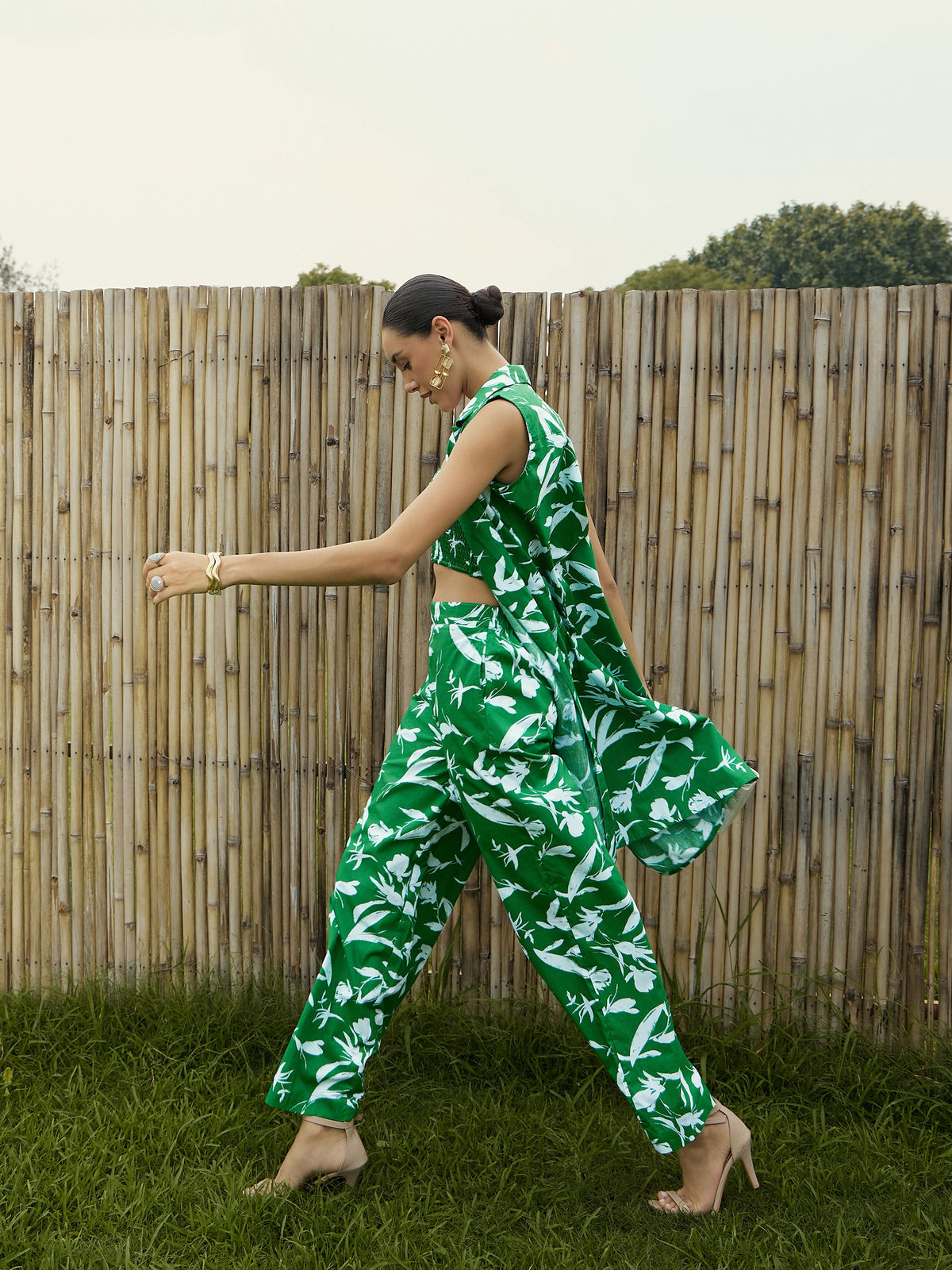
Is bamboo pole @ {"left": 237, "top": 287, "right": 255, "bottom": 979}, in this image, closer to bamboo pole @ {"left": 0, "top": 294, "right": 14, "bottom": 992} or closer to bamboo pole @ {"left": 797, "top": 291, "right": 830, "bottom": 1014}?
bamboo pole @ {"left": 0, "top": 294, "right": 14, "bottom": 992}

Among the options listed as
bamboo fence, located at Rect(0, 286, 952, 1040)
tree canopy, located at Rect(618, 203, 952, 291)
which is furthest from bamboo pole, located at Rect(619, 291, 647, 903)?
tree canopy, located at Rect(618, 203, 952, 291)

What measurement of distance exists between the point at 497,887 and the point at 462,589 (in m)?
0.55

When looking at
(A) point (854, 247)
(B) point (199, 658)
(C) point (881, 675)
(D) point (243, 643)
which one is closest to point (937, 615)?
(C) point (881, 675)

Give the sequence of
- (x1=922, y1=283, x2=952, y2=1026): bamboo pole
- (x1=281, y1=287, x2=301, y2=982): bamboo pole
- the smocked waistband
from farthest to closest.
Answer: (x1=281, y1=287, x2=301, y2=982): bamboo pole
(x1=922, y1=283, x2=952, y2=1026): bamboo pole
the smocked waistband

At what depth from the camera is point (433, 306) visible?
6.43 feet

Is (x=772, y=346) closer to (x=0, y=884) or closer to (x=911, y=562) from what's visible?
(x=911, y=562)

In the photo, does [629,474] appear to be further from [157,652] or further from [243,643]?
[157,652]

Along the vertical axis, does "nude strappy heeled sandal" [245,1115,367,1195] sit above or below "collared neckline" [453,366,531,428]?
below

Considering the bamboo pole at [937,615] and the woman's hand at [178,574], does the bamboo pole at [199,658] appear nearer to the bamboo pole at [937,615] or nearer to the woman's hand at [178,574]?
the woman's hand at [178,574]

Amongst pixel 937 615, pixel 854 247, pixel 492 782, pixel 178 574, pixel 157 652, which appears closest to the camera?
pixel 178 574

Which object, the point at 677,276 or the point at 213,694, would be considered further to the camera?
the point at 677,276

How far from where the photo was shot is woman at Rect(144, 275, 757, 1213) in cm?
190

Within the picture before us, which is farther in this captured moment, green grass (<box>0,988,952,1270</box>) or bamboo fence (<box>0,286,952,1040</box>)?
bamboo fence (<box>0,286,952,1040</box>)

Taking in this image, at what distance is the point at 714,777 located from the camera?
7.05 feet
